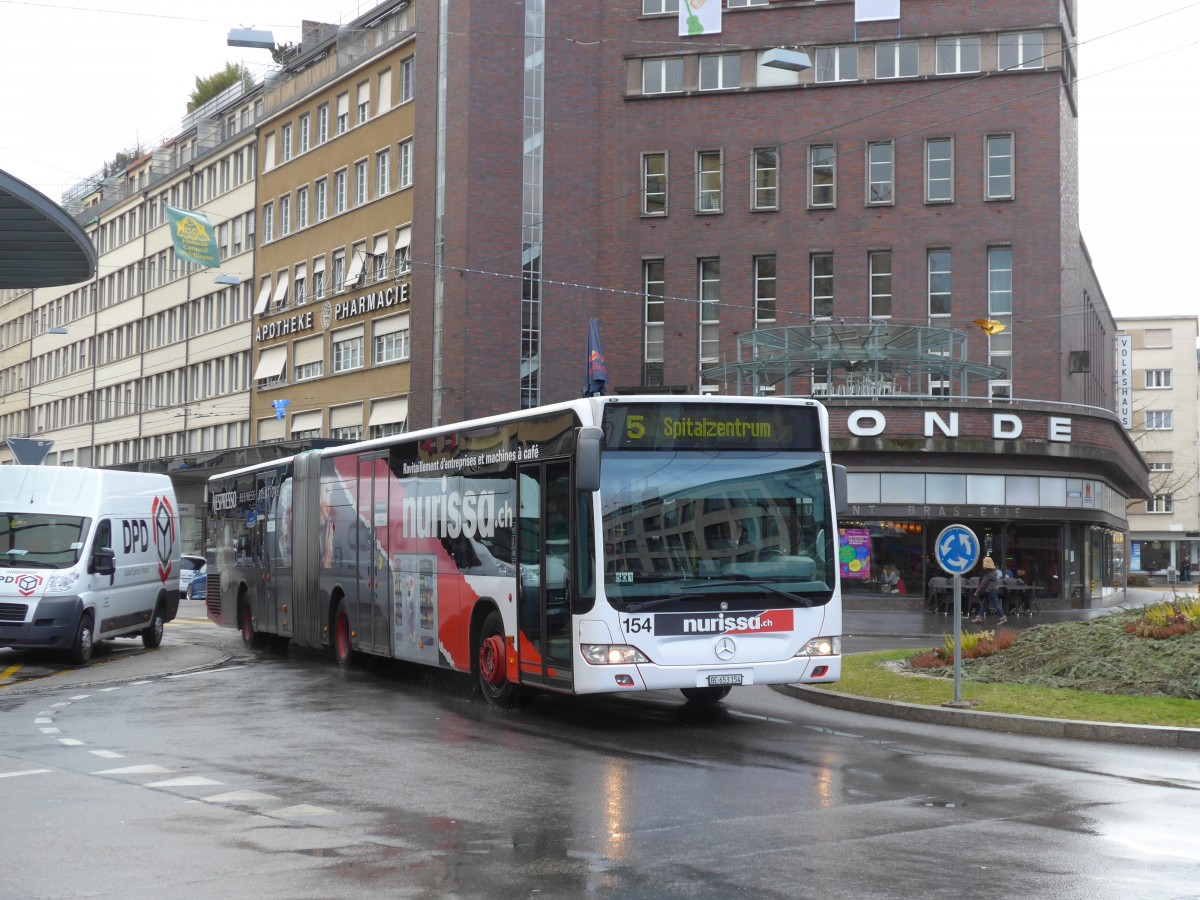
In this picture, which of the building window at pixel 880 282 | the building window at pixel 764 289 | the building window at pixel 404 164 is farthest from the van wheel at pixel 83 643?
the building window at pixel 404 164

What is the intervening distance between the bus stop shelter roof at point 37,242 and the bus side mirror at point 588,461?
9.88 meters

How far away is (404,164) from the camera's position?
188ft

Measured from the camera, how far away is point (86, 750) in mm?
12102

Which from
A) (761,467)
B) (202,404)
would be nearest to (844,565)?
(761,467)

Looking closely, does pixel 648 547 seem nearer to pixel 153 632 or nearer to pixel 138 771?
pixel 138 771

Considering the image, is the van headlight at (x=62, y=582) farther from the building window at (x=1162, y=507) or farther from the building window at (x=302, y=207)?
the building window at (x=1162, y=507)

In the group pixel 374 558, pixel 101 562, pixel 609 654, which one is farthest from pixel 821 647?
pixel 101 562

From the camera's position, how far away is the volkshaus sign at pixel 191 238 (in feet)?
162

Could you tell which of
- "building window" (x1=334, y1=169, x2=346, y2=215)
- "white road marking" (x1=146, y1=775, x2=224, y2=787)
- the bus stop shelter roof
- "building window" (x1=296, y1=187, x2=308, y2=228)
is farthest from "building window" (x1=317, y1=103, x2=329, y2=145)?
"white road marking" (x1=146, y1=775, x2=224, y2=787)

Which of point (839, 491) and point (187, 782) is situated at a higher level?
point (839, 491)

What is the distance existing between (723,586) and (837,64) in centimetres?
4162

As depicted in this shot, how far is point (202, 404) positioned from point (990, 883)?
226ft

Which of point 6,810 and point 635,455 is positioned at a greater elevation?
point 635,455

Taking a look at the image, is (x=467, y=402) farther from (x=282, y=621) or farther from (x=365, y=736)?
(x=365, y=736)
